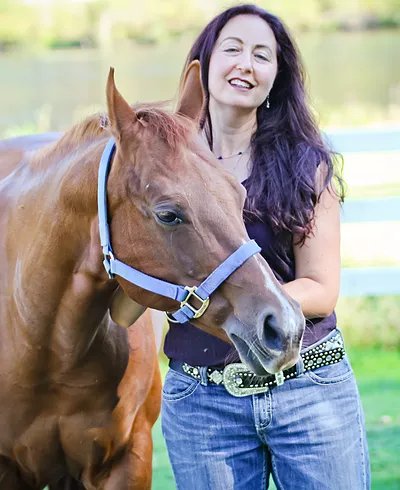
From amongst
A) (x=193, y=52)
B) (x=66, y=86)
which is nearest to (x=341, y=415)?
(x=193, y=52)

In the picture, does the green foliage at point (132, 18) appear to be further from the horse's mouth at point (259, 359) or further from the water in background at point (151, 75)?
the horse's mouth at point (259, 359)

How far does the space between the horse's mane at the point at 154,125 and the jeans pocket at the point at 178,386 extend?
2.24 feet

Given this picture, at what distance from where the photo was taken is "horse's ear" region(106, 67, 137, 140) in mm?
2271

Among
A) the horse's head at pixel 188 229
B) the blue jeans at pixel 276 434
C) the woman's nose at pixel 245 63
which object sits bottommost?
the blue jeans at pixel 276 434

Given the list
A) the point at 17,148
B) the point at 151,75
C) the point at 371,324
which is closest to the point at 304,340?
the point at 17,148

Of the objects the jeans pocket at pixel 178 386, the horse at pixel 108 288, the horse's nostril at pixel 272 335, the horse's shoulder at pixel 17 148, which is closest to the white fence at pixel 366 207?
the horse's shoulder at pixel 17 148

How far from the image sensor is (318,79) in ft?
47.1

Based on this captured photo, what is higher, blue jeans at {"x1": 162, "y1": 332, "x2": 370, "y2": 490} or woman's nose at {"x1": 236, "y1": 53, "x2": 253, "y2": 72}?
woman's nose at {"x1": 236, "y1": 53, "x2": 253, "y2": 72}

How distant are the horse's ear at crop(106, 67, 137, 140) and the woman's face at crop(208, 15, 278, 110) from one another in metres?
0.42

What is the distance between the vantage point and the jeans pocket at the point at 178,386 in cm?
262

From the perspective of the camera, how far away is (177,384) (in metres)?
2.67

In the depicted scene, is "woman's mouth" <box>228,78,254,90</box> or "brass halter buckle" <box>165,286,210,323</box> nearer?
"brass halter buckle" <box>165,286,210,323</box>

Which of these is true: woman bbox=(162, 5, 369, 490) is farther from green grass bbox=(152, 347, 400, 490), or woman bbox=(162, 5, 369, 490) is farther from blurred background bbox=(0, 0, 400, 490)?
blurred background bbox=(0, 0, 400, 490)

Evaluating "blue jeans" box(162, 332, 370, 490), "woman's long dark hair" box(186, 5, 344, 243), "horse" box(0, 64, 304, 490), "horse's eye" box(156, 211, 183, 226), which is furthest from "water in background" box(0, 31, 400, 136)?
"horse's eye" box(156, 211, 183, 226)
